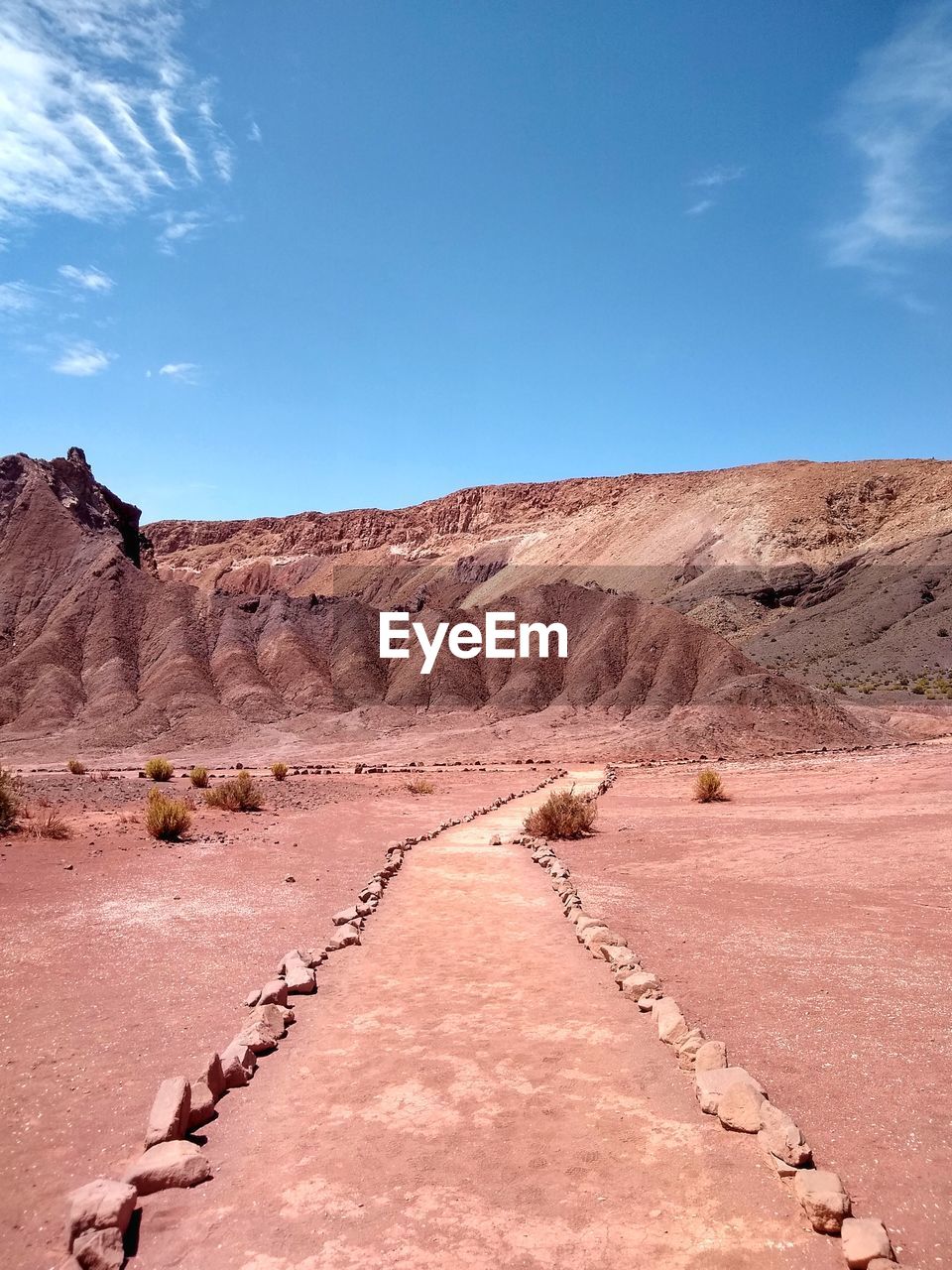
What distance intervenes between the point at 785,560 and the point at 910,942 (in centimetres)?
7240

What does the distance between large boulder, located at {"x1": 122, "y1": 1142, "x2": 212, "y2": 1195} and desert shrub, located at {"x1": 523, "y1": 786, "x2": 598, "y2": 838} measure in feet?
44.8

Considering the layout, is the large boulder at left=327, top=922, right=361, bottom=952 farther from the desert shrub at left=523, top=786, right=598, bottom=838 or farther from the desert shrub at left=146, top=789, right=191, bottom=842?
the desert shrub at left=523, top=786, right=598, bottom=838

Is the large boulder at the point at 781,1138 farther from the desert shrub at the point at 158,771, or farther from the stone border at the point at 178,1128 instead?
the desert shrub at the point at 158,771

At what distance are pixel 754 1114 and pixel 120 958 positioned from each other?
21.8 feet

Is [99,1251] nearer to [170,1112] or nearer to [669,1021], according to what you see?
[170,1112]

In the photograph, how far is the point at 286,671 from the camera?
6009 cm

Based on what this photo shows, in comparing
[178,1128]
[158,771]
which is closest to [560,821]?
[178,1128]

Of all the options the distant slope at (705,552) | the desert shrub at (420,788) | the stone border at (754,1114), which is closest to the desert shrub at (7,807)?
the stone border at (754,1114)

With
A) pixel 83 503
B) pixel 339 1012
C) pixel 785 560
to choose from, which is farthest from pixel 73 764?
pixel 785 560

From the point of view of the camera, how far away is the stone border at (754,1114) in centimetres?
371

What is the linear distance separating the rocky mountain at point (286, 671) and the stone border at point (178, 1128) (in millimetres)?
34257

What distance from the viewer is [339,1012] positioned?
7.14 meters

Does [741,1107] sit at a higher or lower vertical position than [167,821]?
higher

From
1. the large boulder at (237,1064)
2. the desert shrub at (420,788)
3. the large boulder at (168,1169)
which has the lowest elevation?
the desert shrub at (420,788)
